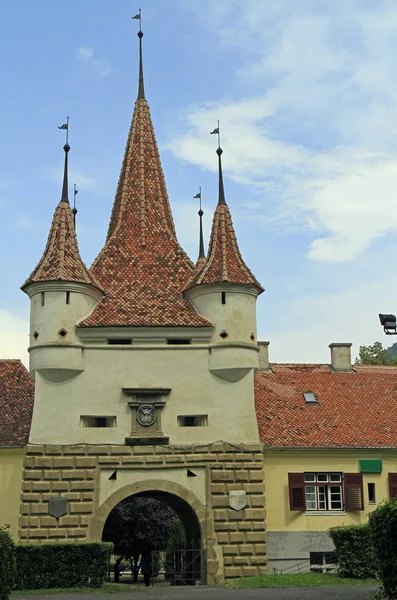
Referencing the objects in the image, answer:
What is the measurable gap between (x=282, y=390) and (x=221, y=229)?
6.75 metres

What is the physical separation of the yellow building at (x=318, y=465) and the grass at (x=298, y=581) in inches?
102

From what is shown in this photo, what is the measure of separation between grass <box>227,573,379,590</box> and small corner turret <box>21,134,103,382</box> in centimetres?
836

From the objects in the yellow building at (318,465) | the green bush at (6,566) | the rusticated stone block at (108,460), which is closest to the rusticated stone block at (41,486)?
the rusticated stone block at (108,460)

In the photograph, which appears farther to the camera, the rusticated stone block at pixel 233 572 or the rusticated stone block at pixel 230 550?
the rusticated stone block at pixel 230 550

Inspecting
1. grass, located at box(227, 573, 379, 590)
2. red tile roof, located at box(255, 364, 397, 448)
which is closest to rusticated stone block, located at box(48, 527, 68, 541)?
grass, located at box(227, 573, 379, 590)

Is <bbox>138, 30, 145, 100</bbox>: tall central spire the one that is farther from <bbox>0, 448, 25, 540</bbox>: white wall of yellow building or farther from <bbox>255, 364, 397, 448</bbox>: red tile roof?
<bbox>0, 448, 25, 540</bbox>: white wall of yellow building

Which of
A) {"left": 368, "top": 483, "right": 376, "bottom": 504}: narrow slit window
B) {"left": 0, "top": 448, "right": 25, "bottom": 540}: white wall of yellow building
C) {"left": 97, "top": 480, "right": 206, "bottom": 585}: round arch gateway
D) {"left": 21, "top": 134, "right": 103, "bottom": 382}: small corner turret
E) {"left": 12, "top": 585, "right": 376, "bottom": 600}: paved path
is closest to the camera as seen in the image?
{"left": 12, "top": 585, "right": 376, "bottom": 600}: paved path

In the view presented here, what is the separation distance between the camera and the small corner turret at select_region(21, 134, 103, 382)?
29.2 m

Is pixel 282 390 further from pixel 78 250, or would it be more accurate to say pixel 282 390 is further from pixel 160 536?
pixel 160 536

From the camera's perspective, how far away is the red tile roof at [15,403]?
99.7ft

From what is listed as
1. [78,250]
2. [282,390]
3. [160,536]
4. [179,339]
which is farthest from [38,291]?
[160,536]

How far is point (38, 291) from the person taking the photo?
29969mm

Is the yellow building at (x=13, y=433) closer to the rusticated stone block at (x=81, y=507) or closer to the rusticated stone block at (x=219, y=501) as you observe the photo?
the rusticated stone block at (x=81, y=507)

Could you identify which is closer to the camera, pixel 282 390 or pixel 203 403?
pixel 203 403
